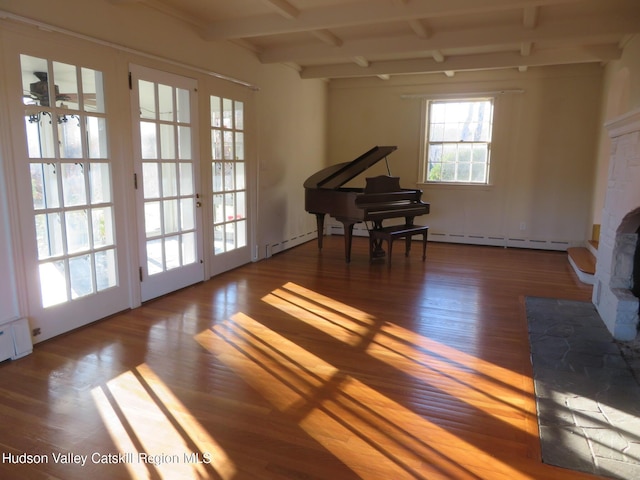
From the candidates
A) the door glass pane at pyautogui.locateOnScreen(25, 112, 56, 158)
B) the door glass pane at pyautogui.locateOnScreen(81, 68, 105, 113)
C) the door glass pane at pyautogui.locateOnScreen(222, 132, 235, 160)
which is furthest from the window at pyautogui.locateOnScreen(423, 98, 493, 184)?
the door glass pane at pyautogui.locateOnScreen(25, 112, 56, 158)

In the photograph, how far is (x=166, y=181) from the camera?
13.9ft

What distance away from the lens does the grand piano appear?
218 inches

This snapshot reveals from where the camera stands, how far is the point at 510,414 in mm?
2373

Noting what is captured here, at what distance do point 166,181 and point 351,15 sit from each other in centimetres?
230

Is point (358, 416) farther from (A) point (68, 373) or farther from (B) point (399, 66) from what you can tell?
(B) point (399, 66)

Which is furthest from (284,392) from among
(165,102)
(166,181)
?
(165,102)

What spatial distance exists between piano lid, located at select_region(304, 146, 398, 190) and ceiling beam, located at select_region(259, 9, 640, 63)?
140 centimetres

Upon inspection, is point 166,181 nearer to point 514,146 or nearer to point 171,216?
point 171,216

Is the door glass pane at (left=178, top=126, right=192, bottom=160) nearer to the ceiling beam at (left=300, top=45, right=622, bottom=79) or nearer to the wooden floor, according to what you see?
the wooden floor

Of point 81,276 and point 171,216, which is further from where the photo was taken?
point 171,216

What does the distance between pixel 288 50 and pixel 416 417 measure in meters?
4.62

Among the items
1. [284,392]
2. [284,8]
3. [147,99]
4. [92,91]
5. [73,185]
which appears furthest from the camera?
[147,99]

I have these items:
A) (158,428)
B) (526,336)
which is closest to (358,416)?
(158,428)

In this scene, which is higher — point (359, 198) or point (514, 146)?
point (514, 146)
